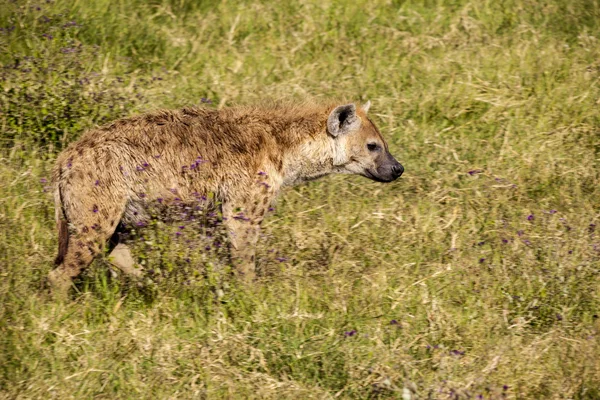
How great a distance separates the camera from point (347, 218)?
5793 millimetres

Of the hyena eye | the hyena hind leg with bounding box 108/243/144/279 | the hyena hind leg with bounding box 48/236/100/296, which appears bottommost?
the hyena hind leg with bounding box 108/243/144/279

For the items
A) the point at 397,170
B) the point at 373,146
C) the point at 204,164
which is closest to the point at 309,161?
the point at 373,146

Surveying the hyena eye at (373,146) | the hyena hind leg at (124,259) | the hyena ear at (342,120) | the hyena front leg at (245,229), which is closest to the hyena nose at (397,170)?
the hyena eye at (373,146)

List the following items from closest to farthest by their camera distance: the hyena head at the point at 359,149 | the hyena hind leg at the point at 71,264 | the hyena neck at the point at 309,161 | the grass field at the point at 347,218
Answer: the grass field at the point at 347,218
the hyena hind leg at the point at 71,264
the hyena neck at the point at 309,161
the hyena head at the point at 359,149

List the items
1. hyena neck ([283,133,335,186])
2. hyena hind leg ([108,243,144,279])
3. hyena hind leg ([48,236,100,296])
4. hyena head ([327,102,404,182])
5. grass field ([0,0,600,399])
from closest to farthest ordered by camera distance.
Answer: grass field ([0,0,600,399]), hyena hind leg ([48,236,100,296]), hyena hind leg ([108,243,144,279]), hyena neck ([283,133,335,186]), hyena head ([327,102,404,182])

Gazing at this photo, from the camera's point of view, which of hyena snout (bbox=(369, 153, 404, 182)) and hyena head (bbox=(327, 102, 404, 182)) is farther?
hyena snout (bbox=(369, 153, 404, 182))

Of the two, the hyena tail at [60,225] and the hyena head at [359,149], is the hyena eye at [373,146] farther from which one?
the hyena tail at [60,225]

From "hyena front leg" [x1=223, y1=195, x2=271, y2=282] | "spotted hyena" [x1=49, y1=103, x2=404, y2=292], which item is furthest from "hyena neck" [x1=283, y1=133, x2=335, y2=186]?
"hyena front leg" [x1=223, y1=195, x2=271, y2=282]

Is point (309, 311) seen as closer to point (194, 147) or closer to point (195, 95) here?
point (194, 147)

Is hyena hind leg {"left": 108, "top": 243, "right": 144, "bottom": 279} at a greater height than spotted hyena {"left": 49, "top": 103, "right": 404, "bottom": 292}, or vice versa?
spotted hyena {"left": 49, "top": 103, "right": 404, "bottom": 292}

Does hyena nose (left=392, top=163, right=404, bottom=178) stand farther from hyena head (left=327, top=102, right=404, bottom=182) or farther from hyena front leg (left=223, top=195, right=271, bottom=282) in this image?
hyena front leg (left=223, top=195, right=271, bottom=282)

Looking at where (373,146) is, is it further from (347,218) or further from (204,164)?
(204,164)

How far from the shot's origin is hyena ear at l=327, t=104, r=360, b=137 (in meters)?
5.52

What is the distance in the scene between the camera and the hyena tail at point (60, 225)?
15.5 feet
